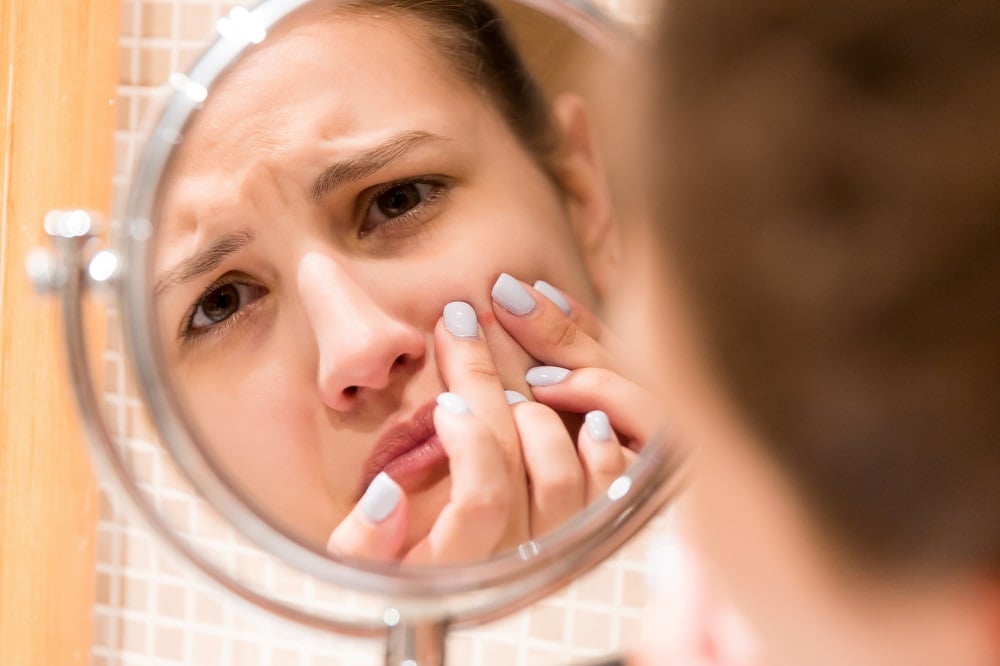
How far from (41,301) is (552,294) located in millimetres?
310

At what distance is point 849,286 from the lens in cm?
21

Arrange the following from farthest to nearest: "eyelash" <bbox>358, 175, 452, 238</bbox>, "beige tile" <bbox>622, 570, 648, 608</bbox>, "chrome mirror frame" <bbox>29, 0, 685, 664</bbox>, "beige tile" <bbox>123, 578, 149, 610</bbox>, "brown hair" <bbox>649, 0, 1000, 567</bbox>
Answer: "beige tile" <bbox>123, 578, 149, 610</bbox>, "beige tile" <bbox>622, 570, 648, 608</bbox>, "eyelash" <bbox>358, 175, 452, 238</bbox>, "chrome mirror frame" <bbox>29, 0, 685, 664</bbox>, "brown hair" <bbox>649, 0, 1000, 567</bbox>

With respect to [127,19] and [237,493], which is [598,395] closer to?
[237,493]

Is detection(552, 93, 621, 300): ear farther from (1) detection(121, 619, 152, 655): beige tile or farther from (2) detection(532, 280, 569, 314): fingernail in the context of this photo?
(1) detection(121, 619, 152, 655): beige tile

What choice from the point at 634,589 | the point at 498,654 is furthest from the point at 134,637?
the point at 634,589

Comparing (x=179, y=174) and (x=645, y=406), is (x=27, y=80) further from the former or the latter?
(x=645, y=406)

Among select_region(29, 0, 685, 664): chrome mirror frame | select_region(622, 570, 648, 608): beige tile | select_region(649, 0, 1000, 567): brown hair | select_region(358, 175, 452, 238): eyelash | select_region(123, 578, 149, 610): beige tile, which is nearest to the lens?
select_region(649, 0, 1000, 567): brown hair

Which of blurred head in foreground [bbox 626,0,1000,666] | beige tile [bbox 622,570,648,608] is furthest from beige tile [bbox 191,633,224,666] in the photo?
blurred head in foreground [bbox 626,0,1000,666]

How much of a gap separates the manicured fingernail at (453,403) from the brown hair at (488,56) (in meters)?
0.15

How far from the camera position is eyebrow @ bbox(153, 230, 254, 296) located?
18.3 inches

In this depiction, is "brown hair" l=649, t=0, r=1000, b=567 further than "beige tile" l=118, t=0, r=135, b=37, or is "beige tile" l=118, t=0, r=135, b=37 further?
"beige tile" l=118, t=0, r=135, b=37

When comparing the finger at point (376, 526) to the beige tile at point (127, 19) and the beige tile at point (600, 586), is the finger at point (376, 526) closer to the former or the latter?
the beige tile at point (600, 586)

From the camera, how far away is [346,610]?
2.06 ft

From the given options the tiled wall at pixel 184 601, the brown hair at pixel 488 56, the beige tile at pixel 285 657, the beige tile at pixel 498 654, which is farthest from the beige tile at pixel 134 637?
the brown hair at pixel 488 56
